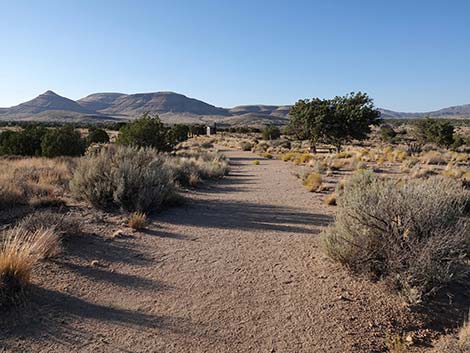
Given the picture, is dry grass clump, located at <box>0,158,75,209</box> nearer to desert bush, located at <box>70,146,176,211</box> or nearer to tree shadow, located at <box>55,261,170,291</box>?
desert bush, located at <box>70,146,176,211</box>

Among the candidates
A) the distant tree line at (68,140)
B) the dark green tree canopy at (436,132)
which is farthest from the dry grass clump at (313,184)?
the dark green tree canopy at (436,132)

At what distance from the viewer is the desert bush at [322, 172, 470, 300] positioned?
4.75 m

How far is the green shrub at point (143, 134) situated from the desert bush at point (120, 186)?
33.5 feet

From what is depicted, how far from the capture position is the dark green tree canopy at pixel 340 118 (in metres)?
33.0

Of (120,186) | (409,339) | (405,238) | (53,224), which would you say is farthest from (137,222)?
(409,339)

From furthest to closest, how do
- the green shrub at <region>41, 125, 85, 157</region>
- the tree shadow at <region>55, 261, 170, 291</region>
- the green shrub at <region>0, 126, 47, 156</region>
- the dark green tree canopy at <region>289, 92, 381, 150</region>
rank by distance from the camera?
the dark green tree canopy at <region>289, 92, 381, 150</region>
the green shrub at <region>0, 126, 47, 156</region>
the green shrub at <region>41, 125, 85, 157</region>
the tree shadow at <region>55, 261, 170, 291</region>

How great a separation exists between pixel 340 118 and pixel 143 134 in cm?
1972

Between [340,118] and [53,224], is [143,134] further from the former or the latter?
[340,118]

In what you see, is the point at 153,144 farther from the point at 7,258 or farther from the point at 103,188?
the point at 7,258

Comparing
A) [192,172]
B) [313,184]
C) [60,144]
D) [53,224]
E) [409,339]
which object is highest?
[60,144]

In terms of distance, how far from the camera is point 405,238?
5.25 meters

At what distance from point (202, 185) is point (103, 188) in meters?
6.17

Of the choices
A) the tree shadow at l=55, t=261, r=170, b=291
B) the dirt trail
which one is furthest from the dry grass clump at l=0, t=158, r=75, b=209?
the tree shadow at l=55, t=261, r=170, b=291

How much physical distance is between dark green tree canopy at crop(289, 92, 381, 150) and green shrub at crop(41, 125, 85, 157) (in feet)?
70.7
